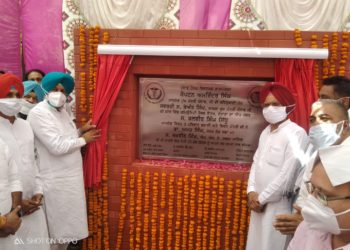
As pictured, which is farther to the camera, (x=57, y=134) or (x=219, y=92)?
(x=219, y=92)

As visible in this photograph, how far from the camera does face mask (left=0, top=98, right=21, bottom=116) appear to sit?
240 cm

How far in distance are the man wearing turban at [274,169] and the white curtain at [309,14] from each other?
1.15 m

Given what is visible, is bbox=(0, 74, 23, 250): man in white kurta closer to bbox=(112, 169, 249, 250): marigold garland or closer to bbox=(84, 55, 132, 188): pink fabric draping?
bbox=(84, 55, 132, 188): pink fabric draping

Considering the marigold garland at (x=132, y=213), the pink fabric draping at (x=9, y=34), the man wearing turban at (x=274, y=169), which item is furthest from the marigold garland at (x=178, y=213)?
the pink fabric draping at (x=9, y=34)

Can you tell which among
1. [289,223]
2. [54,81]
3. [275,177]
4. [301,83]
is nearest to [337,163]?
[289,223]

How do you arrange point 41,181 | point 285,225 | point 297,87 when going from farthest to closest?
point 297,87 → point 41,181 → point 285,225

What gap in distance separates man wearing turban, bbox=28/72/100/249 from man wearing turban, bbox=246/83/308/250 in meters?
1.53

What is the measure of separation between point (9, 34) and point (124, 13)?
1.58m

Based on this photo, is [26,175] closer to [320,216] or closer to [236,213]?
[236,213]

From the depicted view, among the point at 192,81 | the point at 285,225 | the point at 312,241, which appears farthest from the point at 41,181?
the point at 312,241

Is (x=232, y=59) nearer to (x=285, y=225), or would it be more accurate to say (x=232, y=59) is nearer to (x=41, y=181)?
(x=285, y=225)

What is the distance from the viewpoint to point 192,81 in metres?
3.37

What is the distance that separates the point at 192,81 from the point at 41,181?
164 cm

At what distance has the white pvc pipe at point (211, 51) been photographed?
116 inches
